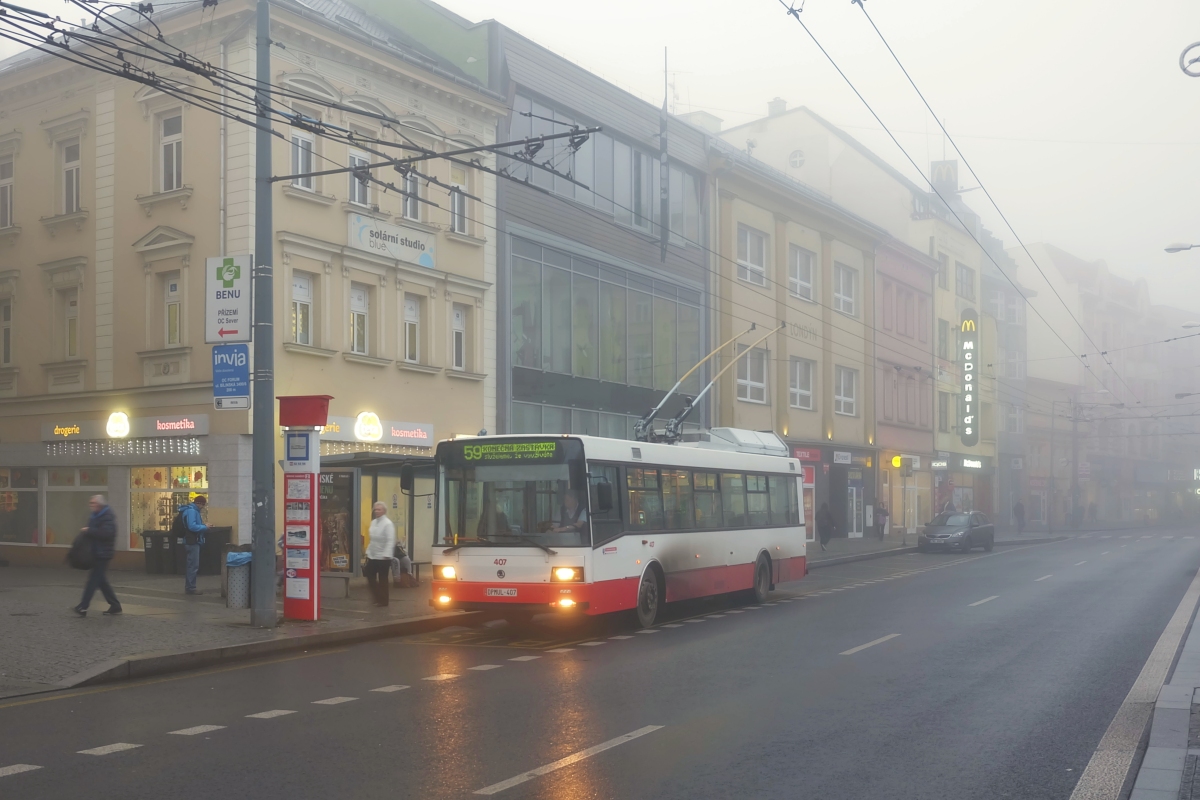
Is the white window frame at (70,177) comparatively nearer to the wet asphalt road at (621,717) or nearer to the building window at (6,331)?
the building window at (6,331)

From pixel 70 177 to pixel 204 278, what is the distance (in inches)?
244

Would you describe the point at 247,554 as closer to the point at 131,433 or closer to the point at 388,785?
the point at 131,433

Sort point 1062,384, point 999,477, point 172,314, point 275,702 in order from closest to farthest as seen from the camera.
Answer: point 275,702, point 172,314, point 999,477, point 1062,384

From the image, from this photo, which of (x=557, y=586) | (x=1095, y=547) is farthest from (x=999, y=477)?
(x=557, y=586)

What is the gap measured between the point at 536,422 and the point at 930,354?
34.2m

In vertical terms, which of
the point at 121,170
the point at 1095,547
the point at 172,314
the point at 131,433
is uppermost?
the point at 121,170

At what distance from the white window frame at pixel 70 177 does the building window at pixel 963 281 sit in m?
47.4

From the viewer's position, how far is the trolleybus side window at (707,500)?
19172 millimetres

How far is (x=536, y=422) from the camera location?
31562 mm

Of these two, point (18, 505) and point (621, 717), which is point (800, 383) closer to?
point (18, 505)

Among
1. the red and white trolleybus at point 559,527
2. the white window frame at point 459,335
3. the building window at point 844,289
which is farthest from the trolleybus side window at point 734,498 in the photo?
the building window at point 844,289

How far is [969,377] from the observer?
206 feet

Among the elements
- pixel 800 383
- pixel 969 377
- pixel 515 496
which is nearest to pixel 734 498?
pixel 515 496

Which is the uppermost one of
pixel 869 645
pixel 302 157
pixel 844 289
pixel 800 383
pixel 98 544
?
pixel 844 289
